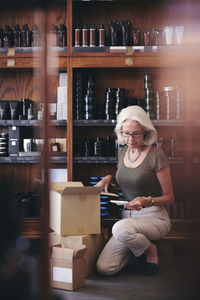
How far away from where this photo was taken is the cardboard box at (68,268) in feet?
7.26

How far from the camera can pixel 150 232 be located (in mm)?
2488

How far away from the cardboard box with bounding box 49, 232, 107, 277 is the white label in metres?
0.19

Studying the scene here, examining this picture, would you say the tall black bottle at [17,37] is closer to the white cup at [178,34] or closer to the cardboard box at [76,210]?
the white cup at [178,34]

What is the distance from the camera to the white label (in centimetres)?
222

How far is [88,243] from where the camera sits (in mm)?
2477

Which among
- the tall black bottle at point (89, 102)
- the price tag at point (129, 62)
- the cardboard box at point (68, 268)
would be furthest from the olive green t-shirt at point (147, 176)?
the price tag at point (129, 62)

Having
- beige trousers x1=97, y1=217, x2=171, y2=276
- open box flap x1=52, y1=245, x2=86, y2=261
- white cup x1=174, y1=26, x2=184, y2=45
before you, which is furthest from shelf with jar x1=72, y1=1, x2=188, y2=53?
open box flap x1=52, y1=245, x2=86, y2=261

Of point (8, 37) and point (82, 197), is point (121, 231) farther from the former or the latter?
point (8, 37)

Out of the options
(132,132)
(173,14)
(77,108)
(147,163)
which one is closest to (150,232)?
(147,163)

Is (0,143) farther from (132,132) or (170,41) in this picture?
(170,41)

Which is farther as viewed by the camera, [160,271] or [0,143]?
[0,143]

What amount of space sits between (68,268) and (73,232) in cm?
24

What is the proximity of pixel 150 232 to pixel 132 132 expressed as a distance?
2.15 ft

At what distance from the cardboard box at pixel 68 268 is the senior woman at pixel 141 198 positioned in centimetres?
24
